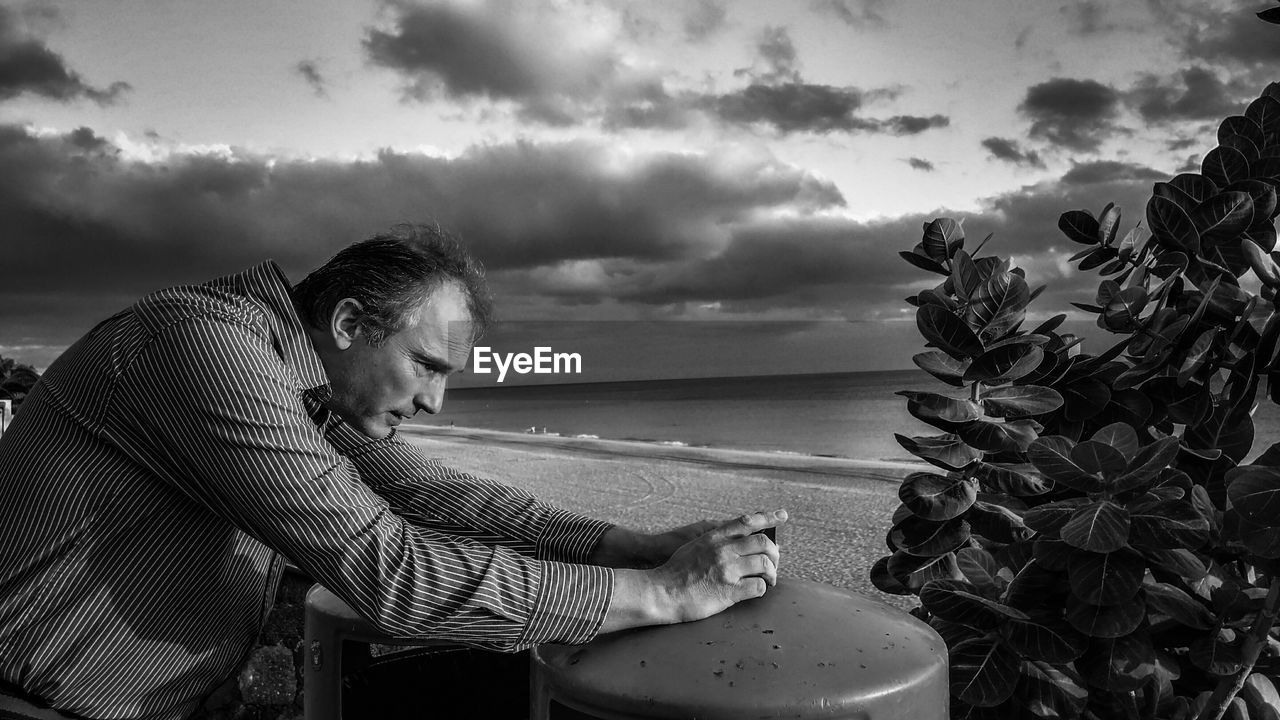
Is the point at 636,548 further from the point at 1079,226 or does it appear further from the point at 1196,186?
the point at 1196,186

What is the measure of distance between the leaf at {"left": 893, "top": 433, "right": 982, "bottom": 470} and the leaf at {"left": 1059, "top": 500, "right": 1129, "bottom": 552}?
0.22m

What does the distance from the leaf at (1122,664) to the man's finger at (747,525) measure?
61 centimetres

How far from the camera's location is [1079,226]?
7.20 ft

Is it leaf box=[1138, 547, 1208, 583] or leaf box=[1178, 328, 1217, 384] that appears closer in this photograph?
leaf box=[1138, 547, 1208, 583]

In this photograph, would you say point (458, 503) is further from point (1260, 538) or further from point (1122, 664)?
point (1260, 538)

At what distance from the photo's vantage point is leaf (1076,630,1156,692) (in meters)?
1.63

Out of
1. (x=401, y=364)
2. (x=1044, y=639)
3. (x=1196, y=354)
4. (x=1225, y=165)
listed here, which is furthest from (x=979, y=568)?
(x=401, y=364)

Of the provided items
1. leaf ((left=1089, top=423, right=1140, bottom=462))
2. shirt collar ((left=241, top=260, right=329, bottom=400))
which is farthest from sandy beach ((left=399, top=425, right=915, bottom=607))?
shirt collar ((left=241, top=260, right=329, bottom=400))

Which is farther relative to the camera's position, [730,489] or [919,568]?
[730,489]

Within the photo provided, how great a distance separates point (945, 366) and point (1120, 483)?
1.22 ft

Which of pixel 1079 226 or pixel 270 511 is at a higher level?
pixel 1079 226

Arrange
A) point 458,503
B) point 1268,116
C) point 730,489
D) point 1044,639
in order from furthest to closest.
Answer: point 730,489 → point 458,503 → point 1268,116 → point 1044,639

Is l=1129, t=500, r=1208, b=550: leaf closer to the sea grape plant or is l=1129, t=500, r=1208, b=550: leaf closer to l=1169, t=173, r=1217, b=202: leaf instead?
the sea grape plant

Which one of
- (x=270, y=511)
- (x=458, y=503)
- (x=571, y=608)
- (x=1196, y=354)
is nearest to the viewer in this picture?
(x=571, y=608)
